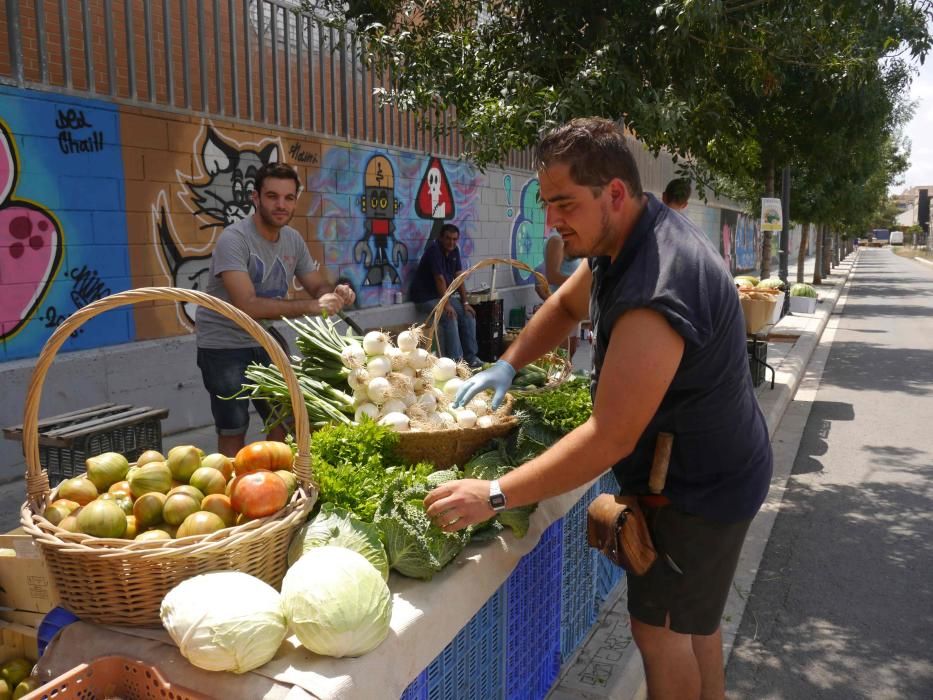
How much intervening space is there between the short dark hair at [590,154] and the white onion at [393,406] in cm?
123

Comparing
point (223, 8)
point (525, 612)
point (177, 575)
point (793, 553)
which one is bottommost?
point (793, 553)

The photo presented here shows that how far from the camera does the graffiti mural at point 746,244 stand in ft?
114

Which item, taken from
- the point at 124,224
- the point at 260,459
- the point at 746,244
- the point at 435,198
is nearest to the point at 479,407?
the point at 260,459

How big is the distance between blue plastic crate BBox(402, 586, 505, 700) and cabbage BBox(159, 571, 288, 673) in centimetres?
48

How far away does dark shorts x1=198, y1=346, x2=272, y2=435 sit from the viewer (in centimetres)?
447

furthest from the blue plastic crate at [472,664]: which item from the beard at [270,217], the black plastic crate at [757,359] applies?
the black plastic crate at [757,359]

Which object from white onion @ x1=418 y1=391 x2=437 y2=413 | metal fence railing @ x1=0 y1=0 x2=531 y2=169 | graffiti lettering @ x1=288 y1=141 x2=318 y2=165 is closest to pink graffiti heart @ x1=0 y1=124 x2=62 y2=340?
metal fence railing @ x1=0 y1=0 x2=531 y2=169

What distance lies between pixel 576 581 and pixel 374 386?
4.40ft

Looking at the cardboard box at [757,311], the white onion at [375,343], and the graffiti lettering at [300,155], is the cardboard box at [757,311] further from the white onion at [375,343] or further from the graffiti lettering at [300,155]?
the white onion at [375,343]

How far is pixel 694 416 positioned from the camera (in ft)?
7.58

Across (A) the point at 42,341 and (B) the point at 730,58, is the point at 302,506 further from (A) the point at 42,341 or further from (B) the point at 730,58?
(B) the point at 730,58

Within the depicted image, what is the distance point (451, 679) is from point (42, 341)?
502cm

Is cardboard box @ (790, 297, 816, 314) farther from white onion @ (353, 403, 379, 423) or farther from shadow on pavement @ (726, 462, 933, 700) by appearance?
white onion @ (353, 403, 379, 423)

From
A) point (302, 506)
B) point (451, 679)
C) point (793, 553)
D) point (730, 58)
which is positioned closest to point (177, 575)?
point (302, 506)
